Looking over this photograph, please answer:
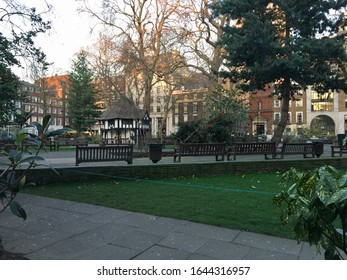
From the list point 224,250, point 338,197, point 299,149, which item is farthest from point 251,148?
point 338,197

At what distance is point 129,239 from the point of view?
14.5ft

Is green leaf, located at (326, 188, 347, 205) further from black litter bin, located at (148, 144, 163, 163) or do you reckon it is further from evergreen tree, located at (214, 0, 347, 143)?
evergreen tree, located at (214, 0, 347, 143)

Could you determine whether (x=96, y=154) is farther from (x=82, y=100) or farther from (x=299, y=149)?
(x=82, y=100)

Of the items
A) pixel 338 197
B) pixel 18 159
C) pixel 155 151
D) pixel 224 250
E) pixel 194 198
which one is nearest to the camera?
pixel 338 197

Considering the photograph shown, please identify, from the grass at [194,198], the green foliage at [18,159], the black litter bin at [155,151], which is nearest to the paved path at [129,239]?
the grass at [194,198]

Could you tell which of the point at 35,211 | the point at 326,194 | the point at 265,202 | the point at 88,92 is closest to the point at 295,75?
the point at 265,202

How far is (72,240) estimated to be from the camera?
439 centimetres

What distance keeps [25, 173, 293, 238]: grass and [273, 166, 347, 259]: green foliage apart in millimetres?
2514

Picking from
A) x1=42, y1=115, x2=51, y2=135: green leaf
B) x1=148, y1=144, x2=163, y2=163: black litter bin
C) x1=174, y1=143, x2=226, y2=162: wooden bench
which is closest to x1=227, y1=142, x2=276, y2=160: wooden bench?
x1=174, y1=143, x2=226, y2=162: wooden bench

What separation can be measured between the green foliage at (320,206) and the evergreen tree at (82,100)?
184ft

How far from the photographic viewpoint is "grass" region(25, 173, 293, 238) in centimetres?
534

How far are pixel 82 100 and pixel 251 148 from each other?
153 feet

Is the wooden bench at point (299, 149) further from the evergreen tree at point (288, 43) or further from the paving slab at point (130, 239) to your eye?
the paving slab at point (130, 239)

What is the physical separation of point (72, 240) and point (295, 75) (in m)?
15.2
